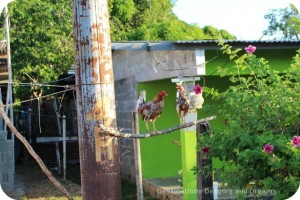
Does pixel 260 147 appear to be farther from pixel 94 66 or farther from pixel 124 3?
pixel 124 3

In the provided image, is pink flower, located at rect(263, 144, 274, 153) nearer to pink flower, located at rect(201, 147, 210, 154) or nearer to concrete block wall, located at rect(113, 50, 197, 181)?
pink flower, located at rect(201, 147, 210, 154)

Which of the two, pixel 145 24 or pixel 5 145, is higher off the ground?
pixel 145 24

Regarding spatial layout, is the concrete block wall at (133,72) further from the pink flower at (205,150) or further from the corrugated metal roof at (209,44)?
the pink flower at (205,150)

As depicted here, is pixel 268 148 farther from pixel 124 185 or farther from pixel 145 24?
pixel 145 24

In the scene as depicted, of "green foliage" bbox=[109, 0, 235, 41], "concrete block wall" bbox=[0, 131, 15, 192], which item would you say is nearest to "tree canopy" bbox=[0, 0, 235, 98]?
"green foliage" bbox=[109, 0, 235, 41]

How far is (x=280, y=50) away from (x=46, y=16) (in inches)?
283

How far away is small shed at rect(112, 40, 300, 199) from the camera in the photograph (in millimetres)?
6699

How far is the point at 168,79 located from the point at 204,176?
13.6 ft

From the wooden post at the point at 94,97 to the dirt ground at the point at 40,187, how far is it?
6188mm

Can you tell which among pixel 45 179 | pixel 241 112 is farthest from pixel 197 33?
pixel 241 112

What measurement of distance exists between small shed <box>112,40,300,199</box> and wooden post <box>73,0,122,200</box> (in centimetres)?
366

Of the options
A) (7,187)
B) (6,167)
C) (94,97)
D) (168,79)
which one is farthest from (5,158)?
(94,97)

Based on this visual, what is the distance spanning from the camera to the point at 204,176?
177 inches

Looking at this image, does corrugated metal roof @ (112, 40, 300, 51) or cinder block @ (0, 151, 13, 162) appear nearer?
corrugated metal roof @ (112, 40, 300, 51)
